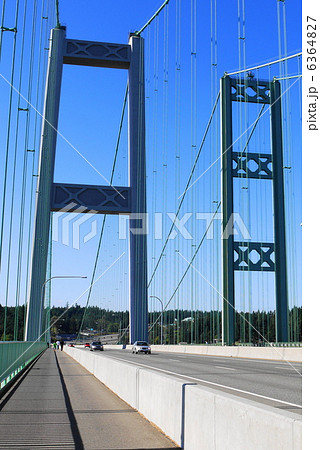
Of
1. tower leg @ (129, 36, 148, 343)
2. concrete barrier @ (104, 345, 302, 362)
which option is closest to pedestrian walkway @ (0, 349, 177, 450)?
concrete barrier @ (104, 345, 302, 362)

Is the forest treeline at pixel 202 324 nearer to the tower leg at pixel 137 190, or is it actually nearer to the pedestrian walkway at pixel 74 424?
the tower leg at pixel 137 190

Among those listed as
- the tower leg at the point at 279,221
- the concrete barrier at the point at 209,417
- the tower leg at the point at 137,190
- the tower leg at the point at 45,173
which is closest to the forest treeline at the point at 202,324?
the tower leg at the point at 279,221

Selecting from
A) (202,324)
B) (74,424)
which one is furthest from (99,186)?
(74,424)

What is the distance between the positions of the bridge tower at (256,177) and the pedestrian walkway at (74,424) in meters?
18.0

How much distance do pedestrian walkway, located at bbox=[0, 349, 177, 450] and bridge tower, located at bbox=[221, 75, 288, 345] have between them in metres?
18.0

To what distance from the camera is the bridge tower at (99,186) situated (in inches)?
1407

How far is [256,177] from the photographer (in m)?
32.8

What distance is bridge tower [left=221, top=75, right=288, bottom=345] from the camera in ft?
95.1

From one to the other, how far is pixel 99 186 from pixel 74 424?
30.0 meters
